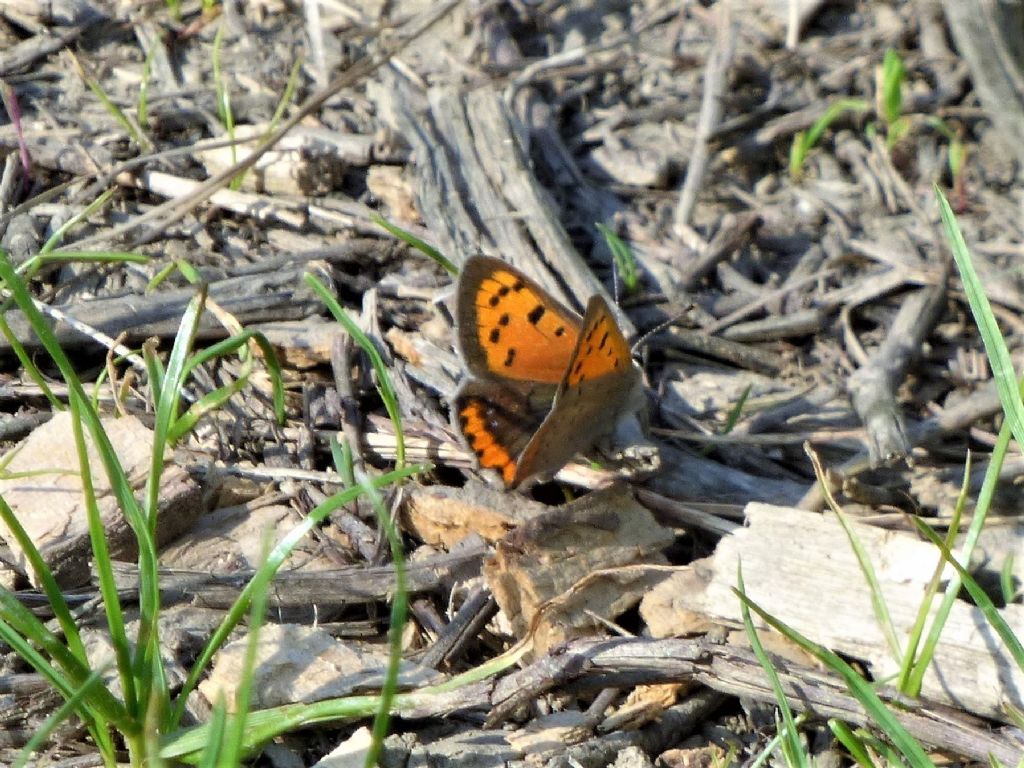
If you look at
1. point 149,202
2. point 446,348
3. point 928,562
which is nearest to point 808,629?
point 928,562

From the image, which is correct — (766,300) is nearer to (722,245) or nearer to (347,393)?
(722,245)

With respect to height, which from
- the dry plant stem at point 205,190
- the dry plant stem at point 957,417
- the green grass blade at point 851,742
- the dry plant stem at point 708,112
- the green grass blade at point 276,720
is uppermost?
the dry plant stem at point 205,190

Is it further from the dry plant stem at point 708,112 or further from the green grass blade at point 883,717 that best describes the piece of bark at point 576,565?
the dry plant stem at point 708,112

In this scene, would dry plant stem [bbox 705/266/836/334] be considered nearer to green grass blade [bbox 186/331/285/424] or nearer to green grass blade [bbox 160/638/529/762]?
green grass blade [bbox 186/331/285/424]

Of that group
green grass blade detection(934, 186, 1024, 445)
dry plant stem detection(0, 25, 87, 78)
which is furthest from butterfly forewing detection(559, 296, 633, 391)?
dry plant stem detection(0, 25, 87, 78)

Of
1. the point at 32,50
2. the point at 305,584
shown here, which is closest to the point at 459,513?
the point at 305,584

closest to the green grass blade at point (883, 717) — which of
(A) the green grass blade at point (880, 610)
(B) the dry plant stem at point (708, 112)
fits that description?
(A) the green grass blade at point (880, 610)
